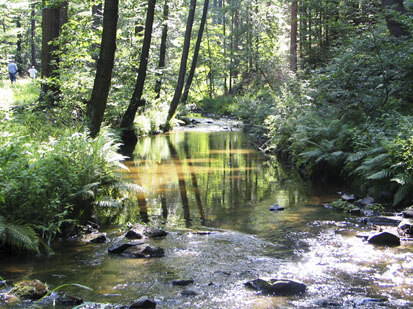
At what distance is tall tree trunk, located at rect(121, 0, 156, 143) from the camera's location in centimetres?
1831

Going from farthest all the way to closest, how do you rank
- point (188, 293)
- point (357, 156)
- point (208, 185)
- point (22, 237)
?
1. point (208, 185)
2. point (357, 156)
3. point (22, 237)
4. point (188, 293)

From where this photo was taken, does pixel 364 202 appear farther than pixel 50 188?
Yes

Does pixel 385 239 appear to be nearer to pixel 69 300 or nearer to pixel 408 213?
pixel 408 213

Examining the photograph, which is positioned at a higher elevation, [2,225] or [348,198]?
[2,225]

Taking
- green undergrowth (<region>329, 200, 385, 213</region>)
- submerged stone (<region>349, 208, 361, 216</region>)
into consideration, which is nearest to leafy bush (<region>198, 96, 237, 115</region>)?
green undergrowth (<region>329, 200, 385, 213</region>)

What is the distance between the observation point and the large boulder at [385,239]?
5938 mm

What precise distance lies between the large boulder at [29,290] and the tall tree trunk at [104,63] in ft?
20.1

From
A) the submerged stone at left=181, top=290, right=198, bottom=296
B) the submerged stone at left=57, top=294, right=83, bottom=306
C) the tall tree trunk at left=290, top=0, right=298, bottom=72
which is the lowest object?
the submerged stone at left=181, top=290, right=198, bottom=296

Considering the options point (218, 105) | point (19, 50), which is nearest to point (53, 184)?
point (218, 105)

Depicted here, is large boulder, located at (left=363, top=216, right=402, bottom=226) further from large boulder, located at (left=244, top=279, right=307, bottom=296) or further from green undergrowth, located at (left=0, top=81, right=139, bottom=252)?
green undergrowth, located at (left=0, top=81, right=139, bottom=252)

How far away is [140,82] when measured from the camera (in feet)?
61.4

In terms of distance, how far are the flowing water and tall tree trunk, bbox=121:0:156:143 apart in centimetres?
942

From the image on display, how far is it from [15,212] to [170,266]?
2.25 m

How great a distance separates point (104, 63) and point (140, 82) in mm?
8702
